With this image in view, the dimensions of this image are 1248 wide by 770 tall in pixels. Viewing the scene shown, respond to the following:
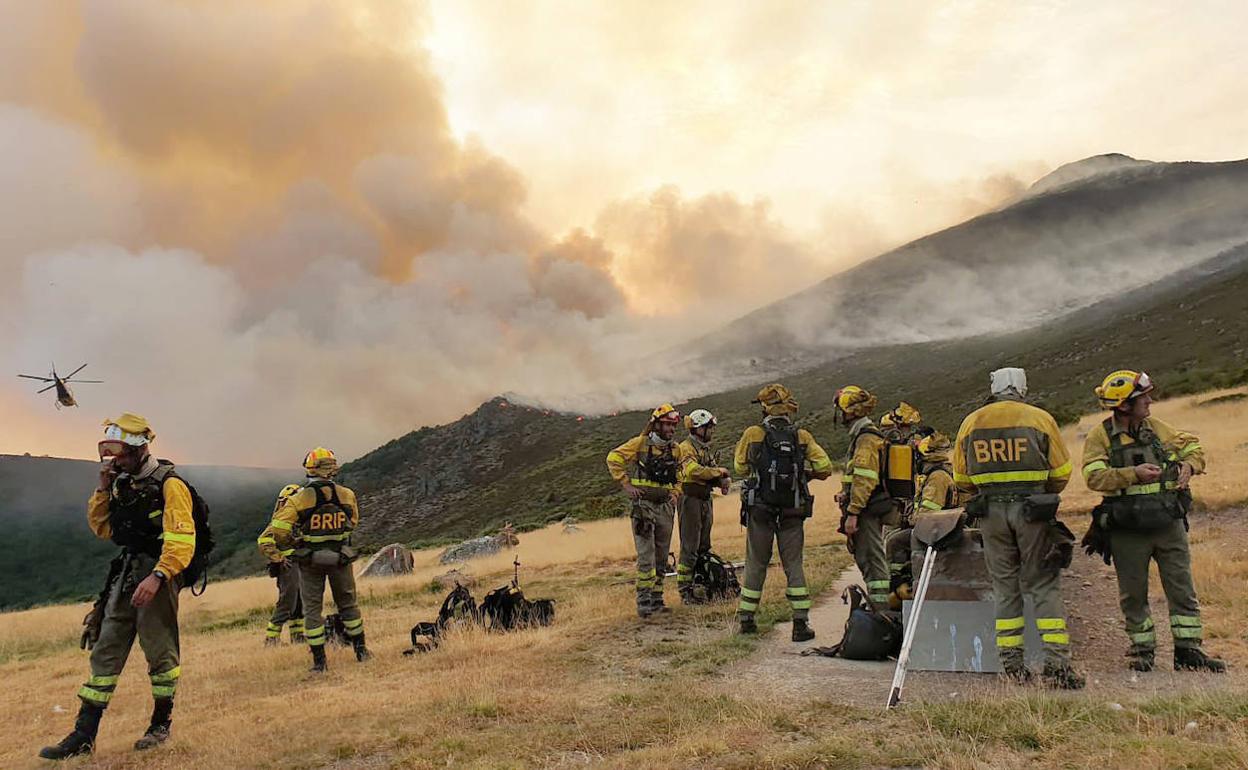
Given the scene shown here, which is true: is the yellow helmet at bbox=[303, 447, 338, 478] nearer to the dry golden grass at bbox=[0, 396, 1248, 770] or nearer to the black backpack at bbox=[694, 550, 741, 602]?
the dry golden grass at bbox=[0, 396, 1248, 770]

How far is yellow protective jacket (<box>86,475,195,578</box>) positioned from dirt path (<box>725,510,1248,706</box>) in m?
4.73

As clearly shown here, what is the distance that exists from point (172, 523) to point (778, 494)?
578cm

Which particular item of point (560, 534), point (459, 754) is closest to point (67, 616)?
point (560, 534)

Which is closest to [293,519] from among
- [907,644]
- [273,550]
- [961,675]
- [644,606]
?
[273,550]

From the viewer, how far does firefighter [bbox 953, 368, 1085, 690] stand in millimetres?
5615

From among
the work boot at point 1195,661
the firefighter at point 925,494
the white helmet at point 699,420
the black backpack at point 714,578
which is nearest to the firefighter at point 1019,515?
the work boot at point 1195,661

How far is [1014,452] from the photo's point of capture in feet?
19.1

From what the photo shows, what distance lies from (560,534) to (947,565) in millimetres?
23517

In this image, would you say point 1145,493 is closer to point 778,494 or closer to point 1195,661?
point 1195,661

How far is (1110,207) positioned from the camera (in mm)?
188000

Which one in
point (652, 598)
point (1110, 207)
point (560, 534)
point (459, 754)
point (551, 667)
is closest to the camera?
point (459, 754)

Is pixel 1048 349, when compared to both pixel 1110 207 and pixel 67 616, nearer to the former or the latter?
pixel 67 616

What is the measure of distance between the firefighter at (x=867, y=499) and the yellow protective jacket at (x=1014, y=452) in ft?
5.40

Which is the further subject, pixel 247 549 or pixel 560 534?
pixel 247 549
